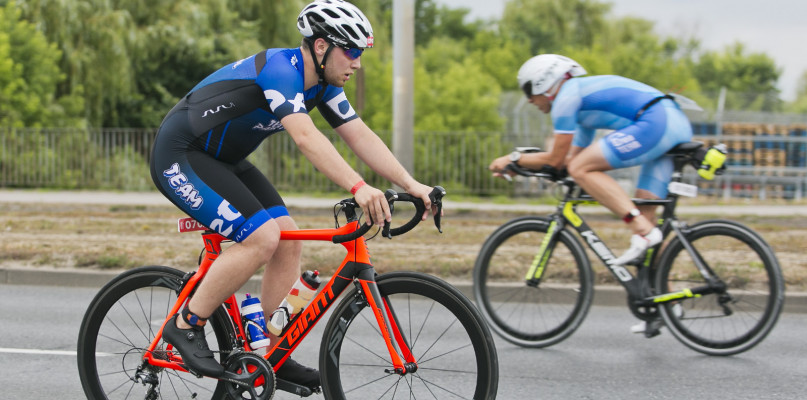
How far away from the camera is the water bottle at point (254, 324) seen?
12.9ft

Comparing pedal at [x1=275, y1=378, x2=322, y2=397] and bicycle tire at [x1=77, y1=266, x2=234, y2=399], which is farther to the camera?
bicycle tire at [x1=77, y1=266, x2=234, y2=399]

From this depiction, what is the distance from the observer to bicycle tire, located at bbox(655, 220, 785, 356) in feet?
18.3

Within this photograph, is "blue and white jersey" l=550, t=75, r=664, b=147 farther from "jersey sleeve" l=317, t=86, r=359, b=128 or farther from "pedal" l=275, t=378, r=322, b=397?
"pedal" l=275, t=378, r=322, b=397

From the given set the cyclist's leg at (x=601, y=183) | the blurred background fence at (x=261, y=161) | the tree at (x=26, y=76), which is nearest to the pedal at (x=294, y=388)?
the cyclist's leg at (x=601, y=183)

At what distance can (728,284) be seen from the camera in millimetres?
5770

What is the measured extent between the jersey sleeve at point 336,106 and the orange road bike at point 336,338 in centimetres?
42

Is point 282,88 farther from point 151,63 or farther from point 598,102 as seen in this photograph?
point 151,63

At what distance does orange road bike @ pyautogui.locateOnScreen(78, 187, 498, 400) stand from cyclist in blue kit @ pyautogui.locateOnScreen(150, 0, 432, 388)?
112mm

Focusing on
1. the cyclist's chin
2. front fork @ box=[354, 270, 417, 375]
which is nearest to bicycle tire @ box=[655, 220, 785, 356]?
front fork @ box=[354, 270, 417, 375]

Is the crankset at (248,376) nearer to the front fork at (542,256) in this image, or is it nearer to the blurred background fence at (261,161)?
the front fork at (542,256)

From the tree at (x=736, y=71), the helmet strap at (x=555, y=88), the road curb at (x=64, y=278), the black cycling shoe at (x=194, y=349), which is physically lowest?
the road curb at (x=64, y=278)

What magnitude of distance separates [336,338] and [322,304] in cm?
18

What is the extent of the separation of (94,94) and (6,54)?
2434 mm

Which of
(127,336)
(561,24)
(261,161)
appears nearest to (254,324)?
(127,336)
